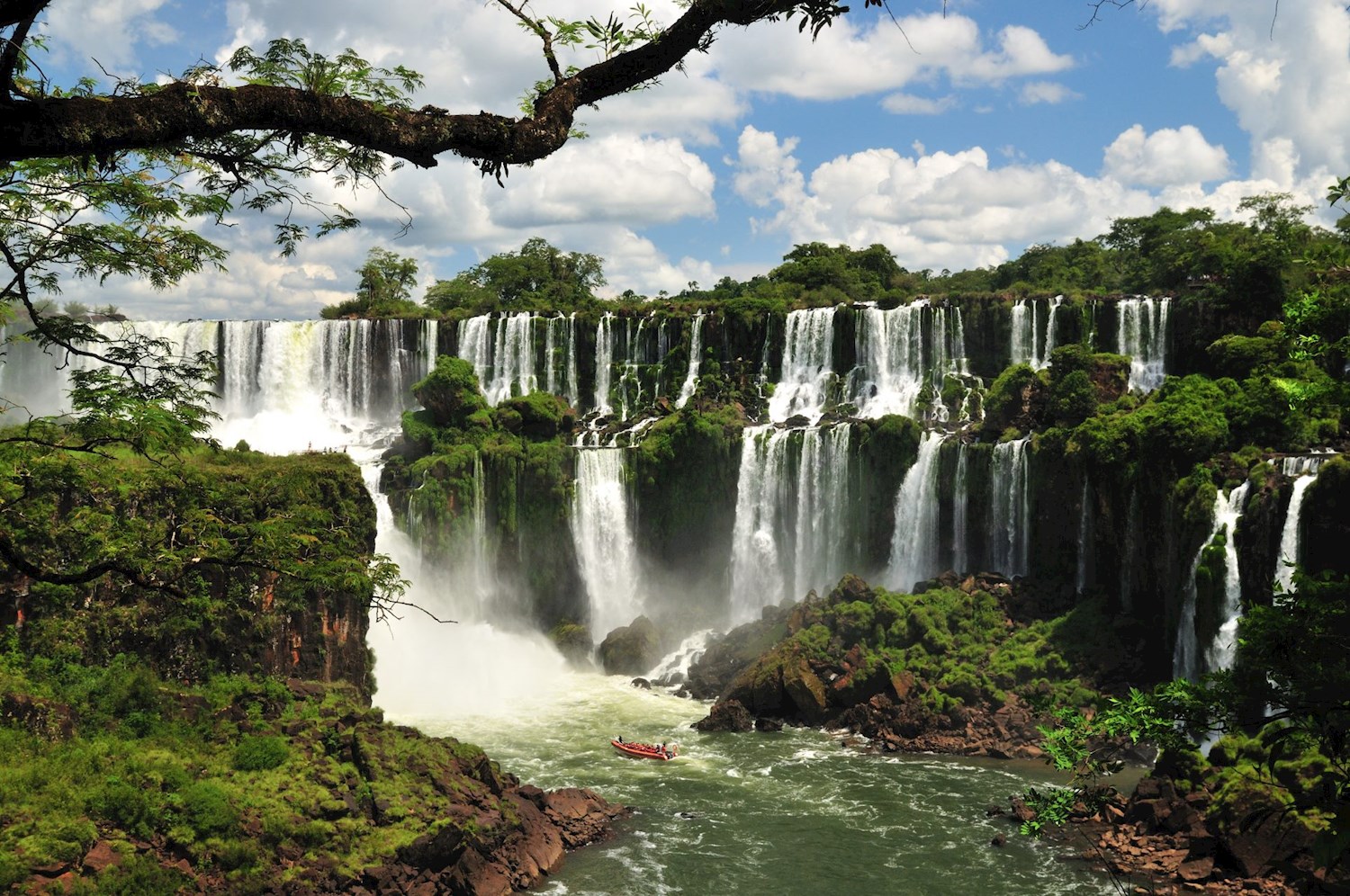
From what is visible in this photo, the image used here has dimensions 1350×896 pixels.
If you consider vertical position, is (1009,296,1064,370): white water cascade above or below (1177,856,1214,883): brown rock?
above

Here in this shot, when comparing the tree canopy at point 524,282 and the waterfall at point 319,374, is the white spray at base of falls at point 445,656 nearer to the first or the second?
the waterfall at point 319,374

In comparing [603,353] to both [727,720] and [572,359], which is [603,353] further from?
[727,720]

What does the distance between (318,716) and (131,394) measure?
533 inches

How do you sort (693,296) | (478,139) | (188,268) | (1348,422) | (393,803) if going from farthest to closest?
1. (693,296)
2. (1348,422)
3. (393,803)
4. (188,268)
5. (478,139)

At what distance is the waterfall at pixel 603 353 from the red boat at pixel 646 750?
20.7 metres

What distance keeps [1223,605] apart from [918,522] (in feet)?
36.3

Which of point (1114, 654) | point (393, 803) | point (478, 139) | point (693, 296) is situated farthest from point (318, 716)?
point (693, 296)

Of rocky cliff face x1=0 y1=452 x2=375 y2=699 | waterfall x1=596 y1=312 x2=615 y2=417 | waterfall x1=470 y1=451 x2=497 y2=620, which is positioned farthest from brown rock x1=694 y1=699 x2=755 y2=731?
waterfall x1=596 y1=312 x2=615 y2=417

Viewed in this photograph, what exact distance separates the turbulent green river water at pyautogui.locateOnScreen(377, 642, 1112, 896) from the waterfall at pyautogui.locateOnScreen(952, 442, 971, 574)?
30.0 feet

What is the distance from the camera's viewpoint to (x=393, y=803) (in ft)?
57.6

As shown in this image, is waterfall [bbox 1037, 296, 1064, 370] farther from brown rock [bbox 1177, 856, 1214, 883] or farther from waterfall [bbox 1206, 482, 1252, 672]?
brown rock [bbox 1177, 856, 1214, 883]

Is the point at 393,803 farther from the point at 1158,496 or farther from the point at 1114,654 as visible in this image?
the point at 1158,496

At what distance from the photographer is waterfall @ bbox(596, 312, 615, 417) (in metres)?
44.0

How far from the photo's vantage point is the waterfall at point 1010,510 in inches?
1251
